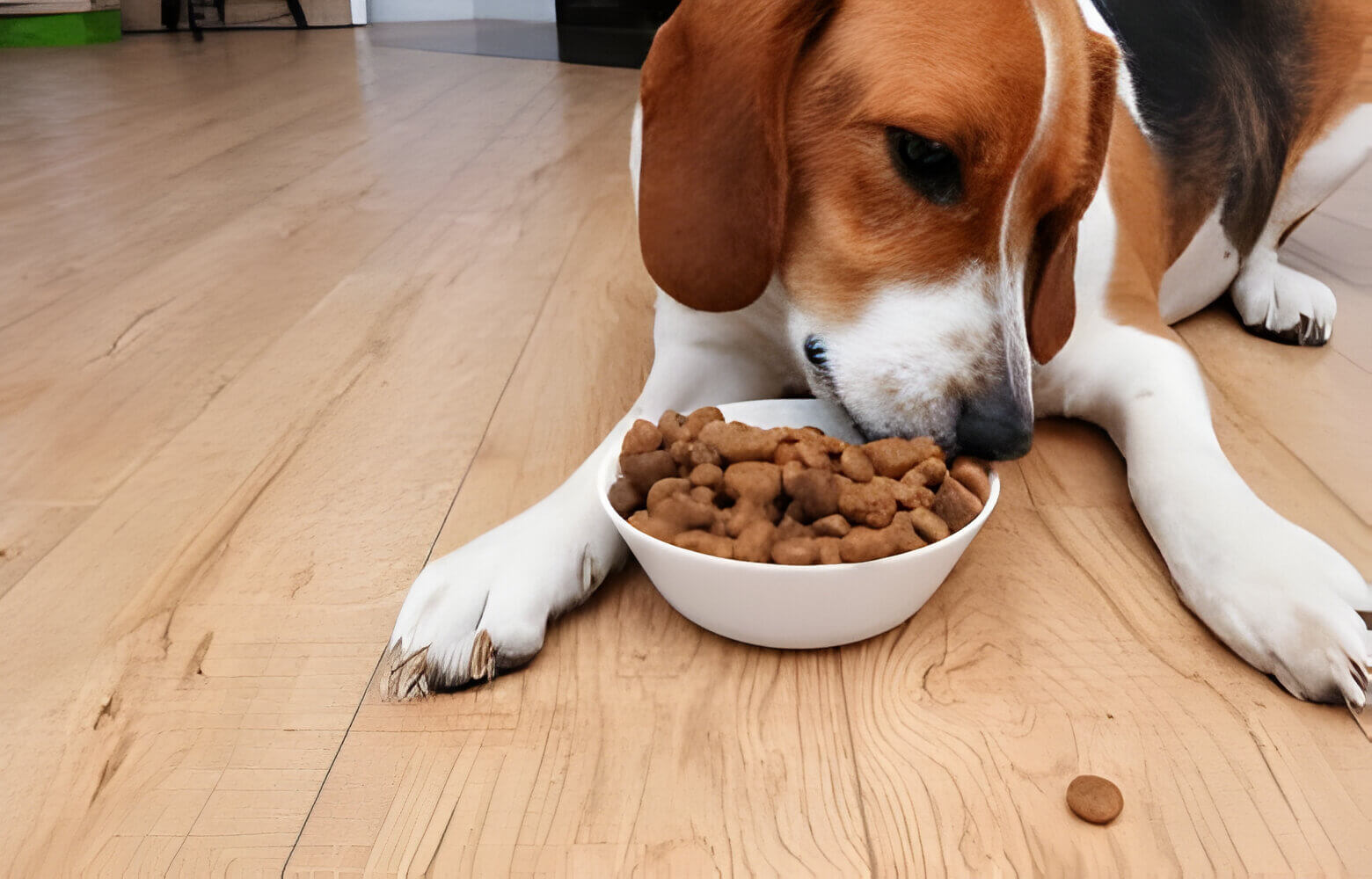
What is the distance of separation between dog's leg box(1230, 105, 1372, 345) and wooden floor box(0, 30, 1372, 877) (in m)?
0.06

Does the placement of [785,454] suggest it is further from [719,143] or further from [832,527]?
[719,143]

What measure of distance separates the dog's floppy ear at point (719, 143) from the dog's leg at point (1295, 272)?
3.96ft

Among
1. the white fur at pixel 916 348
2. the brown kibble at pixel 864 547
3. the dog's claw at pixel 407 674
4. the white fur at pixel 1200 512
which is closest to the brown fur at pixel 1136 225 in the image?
the white fur at pixel 1200 512

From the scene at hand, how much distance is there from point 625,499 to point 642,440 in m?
0.07

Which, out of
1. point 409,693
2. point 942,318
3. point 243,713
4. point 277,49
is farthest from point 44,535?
point 277,49

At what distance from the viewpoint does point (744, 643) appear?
112cm

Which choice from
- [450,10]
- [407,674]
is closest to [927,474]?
[407,674]

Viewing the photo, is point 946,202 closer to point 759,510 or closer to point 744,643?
point 759,510

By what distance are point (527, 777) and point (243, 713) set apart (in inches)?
11.2

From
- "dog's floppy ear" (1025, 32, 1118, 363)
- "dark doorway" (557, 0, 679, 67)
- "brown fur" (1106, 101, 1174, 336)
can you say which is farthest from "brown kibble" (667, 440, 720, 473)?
"dark doorway" (557, 0, 679, 67)

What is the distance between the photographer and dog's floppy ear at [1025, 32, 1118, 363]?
1219 millimetres

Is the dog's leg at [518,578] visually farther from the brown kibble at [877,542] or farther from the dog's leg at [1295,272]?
the dog's leg at [1295,272]

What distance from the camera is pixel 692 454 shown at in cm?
113

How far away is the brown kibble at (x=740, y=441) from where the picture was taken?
1121 mm
